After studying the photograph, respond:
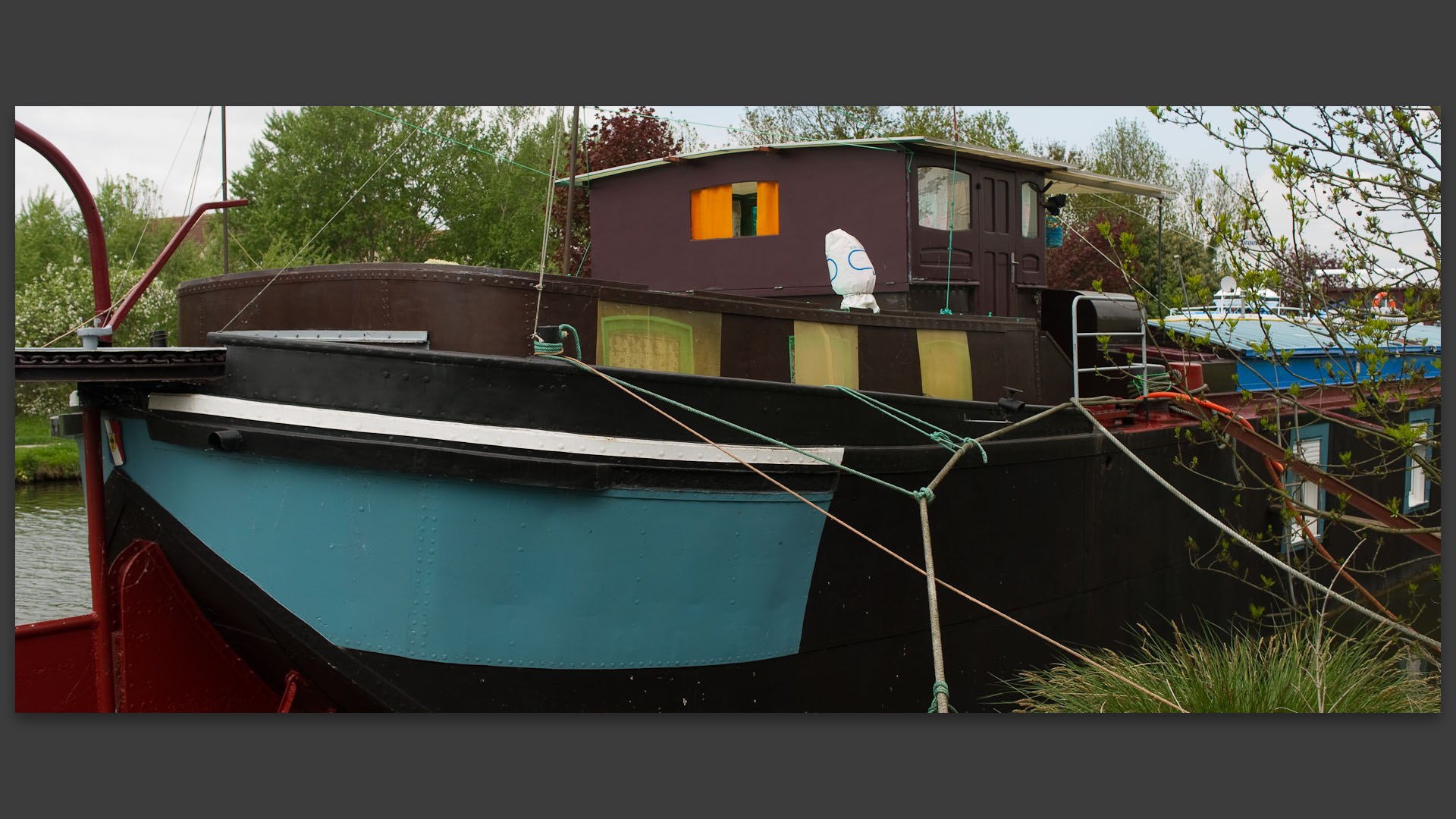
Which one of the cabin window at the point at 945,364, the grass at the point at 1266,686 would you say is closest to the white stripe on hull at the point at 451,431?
the cabin window at the point at 945,364

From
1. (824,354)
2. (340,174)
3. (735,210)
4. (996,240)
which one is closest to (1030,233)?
(996,240)

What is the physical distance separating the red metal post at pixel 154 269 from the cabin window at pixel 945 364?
3.88m

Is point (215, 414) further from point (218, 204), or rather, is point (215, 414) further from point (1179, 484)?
point (1179, 484)

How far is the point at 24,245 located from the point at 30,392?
8.20m

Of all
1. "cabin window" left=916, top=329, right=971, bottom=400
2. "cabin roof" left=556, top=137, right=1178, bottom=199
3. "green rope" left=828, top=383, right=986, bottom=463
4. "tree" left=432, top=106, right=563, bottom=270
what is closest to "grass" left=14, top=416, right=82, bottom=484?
"tree" left=432, top=106, right=563, bottom=270

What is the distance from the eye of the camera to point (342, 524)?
480 cm

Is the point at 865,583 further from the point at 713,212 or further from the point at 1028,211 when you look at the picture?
the point at 1028,211

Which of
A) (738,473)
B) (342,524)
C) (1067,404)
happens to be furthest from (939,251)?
(342,524)

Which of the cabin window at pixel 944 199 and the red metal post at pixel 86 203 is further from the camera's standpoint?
the cabin window at pixel 944 199

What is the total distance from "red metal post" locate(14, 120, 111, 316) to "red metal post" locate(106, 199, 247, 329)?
0.22ft

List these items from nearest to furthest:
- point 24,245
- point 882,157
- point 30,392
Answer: point 882,157
point 30,392
point 24,245

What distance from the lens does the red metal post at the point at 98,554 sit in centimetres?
526

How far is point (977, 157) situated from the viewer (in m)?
7.84

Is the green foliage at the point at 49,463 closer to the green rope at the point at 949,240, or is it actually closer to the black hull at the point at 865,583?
the black hull at the point at 865,583
